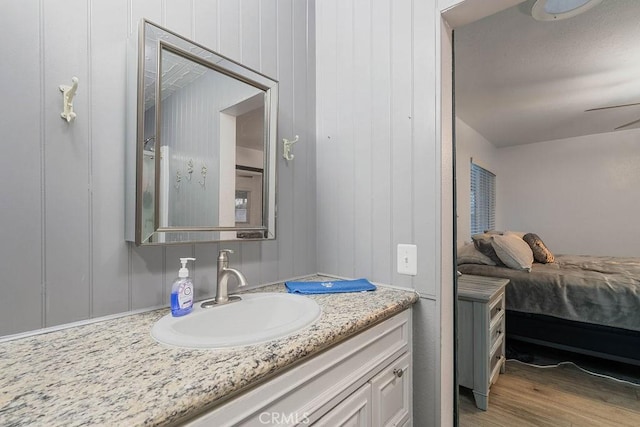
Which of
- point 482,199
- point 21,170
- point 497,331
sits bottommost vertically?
point 497,331

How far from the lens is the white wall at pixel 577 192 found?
4152 mm

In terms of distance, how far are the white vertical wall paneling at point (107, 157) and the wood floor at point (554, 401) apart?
1.92 meters

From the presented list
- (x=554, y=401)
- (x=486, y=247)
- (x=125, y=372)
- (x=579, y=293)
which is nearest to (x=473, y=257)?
(x=486, y=247)

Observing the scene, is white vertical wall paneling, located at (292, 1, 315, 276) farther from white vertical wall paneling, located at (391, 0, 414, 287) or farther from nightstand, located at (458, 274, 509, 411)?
nightstand, located at (458, 274, 509, 411)

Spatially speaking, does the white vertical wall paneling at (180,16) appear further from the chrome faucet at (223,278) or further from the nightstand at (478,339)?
the nightstand at (478,339)

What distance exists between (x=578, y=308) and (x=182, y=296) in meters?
2.78

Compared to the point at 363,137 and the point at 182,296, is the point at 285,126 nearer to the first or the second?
the point at 363,137

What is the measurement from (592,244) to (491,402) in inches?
155

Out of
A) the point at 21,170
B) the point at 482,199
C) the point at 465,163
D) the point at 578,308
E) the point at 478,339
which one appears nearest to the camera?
the point at 21,170

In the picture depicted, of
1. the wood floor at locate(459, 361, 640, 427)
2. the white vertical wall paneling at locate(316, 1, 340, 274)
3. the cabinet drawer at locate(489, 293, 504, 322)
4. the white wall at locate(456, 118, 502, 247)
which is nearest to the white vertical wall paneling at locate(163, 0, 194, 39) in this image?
the white vertical wall paneling at locate(316, 1, 340, 274)

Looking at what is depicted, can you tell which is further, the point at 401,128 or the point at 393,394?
the point at 401,128

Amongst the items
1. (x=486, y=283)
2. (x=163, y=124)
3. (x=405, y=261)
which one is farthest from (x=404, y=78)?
(x=486, y=283)

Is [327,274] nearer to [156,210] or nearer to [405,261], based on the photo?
[405,261]

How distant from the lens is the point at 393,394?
998 mm
